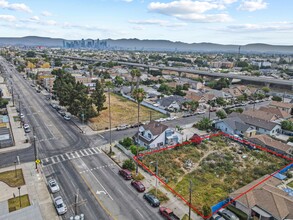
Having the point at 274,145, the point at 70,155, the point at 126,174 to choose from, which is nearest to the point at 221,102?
the point at 274,145

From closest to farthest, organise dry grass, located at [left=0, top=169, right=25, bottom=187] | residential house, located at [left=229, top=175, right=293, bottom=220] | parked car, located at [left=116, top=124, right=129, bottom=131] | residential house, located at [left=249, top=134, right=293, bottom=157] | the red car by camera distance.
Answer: residential house, located at [left=229, top=175, right=293, bottom=220] → the red car → dry grass, located at [left=0, top=169, right=25, bottom=187] → residential house, located at [left=249, top=134, right=293, bottom=157] → parked car, located at [left=116, top=124, right=129, bottom=131]

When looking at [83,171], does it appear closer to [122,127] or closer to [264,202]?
[122,127]

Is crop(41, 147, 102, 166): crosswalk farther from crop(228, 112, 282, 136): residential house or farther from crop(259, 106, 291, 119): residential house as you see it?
crop(259, 106, 291, 119): residential house

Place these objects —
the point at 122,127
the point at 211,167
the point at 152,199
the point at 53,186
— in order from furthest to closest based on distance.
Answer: the point at 122,127, the point at 211,167, the point at 53,186, the point at 152,199

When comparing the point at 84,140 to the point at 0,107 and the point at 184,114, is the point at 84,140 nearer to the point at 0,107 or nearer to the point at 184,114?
the point at 184,114

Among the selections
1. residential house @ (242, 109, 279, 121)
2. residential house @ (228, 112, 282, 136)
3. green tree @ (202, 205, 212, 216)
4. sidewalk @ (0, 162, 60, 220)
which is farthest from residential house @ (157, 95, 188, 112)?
green tree @ (202, 205, 212, 216)

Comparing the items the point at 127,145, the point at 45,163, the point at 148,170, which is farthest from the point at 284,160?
the point at 45,163
